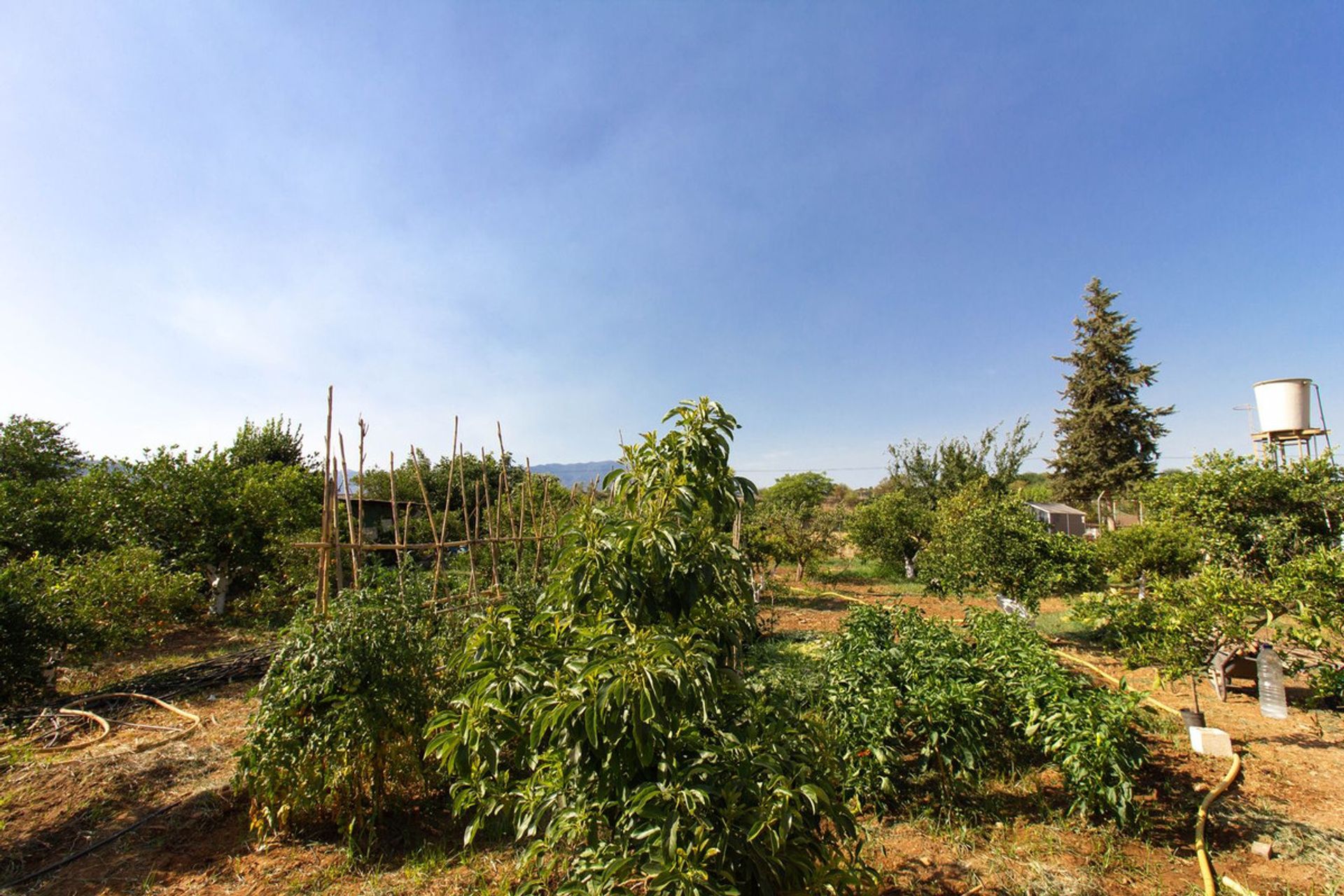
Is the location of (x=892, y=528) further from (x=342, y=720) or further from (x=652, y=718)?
(x=652, y=718)

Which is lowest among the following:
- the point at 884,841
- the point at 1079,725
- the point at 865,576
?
the point at 865,576

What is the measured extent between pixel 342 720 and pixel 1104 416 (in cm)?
2653

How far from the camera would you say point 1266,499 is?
5609 mm

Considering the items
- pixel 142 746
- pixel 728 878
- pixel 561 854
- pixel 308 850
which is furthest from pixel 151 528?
pixel 728 878

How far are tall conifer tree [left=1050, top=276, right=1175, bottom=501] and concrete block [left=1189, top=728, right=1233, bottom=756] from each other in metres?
21.3

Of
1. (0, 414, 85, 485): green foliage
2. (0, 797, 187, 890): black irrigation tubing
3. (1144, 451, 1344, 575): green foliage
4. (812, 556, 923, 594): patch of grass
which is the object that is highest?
(0, 414, 85, 485): green foliage

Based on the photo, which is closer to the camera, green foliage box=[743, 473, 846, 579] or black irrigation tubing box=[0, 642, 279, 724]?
black irrigation tubing box=[0, 642, 279, 724]

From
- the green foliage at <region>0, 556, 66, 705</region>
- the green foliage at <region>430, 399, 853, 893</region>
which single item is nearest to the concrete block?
the green foliage at <region>430, 399, 853, 893</region>

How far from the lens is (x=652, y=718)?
1684 millimetres

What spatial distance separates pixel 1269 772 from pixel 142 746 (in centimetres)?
904

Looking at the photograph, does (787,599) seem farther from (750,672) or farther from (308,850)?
(308,850)

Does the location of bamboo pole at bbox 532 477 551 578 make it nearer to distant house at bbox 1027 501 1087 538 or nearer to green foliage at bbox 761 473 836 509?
green foliage at bbox 761 473 836 509

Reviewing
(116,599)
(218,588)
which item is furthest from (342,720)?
(218,588)

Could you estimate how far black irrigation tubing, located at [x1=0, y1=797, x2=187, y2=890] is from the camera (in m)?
3.16
